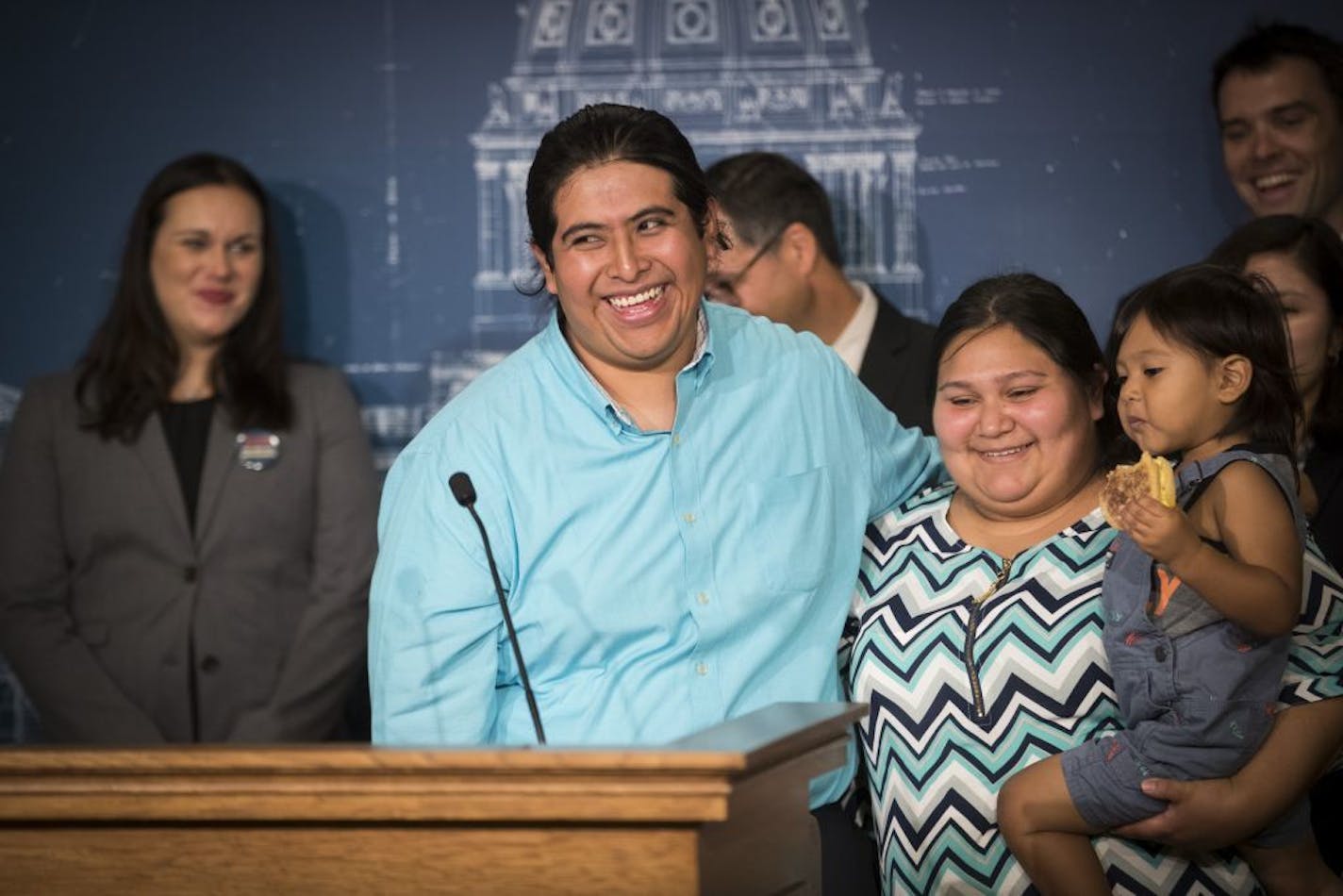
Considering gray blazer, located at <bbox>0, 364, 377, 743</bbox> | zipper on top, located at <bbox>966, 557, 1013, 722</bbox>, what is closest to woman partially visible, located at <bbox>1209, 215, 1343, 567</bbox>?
zipper on top, located at <bbox>966, 557, 1013, 722</bbox>

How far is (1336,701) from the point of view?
2814 mm

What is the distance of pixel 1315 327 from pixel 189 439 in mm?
2670

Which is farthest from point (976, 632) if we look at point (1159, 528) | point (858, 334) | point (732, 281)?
point (732, 281)

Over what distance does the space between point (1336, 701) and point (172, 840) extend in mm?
1869

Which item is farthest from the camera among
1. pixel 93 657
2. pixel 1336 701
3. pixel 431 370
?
pixel 431 370

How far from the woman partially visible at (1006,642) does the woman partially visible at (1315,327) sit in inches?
22.2

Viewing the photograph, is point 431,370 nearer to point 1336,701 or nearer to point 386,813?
point 1336,701

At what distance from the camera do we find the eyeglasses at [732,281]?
4.50 meters

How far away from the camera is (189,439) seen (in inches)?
172

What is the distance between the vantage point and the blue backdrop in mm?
4699

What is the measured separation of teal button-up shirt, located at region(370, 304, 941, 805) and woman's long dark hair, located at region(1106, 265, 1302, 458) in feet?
2.06

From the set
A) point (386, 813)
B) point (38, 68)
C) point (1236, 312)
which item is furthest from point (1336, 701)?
point (38, 68)

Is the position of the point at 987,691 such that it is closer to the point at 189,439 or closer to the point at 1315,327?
the point at 1315,327

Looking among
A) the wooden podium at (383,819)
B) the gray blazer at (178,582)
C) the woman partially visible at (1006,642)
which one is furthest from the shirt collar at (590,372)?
the gray blazer at (178,582)
